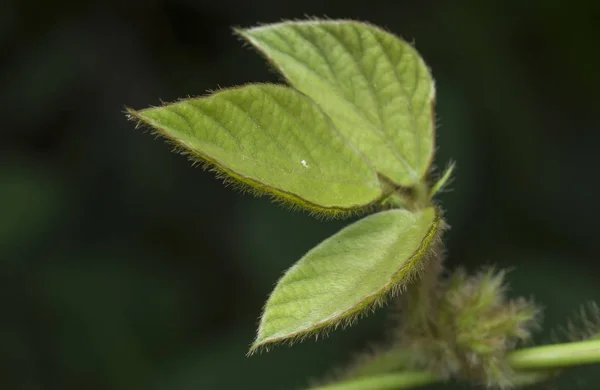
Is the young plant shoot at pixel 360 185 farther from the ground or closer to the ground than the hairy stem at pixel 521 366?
farther from the ground

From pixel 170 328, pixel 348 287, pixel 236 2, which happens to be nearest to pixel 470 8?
pixel 236 2

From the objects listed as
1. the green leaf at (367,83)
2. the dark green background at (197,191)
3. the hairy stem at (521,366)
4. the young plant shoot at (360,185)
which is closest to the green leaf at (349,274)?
the young plant shoot at (360,185)

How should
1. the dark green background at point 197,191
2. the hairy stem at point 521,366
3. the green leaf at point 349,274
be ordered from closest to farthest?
the green leaf at point 349,274, the hairy stem at point 521,366, the dark green background at point 197,191

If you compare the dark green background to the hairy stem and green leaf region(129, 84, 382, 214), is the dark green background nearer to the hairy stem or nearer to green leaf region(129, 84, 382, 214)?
the hairy stem

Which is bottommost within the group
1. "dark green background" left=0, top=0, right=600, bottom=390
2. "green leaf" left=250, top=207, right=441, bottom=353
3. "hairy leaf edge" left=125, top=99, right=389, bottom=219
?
"dark green background" left=0, top=0, right=600, bottom=390

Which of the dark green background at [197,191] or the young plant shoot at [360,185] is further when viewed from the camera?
the dark green background at [197,191]

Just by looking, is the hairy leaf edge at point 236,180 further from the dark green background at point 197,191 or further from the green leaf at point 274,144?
the dark green background at point 197,191

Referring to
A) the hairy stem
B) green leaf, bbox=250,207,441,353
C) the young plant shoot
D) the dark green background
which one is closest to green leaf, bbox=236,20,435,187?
the young plant shoot

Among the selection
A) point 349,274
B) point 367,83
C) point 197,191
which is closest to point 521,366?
point 349,274
